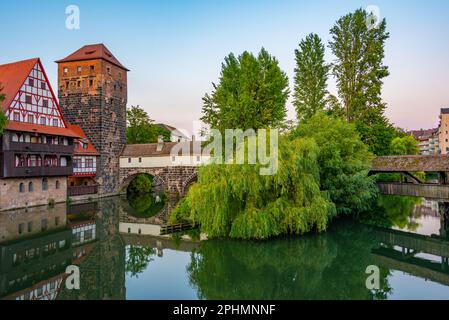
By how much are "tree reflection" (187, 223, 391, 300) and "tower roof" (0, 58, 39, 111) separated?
1760 cm

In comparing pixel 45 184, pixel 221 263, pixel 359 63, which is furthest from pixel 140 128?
pixel 221 263

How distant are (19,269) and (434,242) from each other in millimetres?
16277

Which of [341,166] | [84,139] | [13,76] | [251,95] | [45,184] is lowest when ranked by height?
[45,184]

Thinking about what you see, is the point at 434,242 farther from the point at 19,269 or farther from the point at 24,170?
the point at 24,170

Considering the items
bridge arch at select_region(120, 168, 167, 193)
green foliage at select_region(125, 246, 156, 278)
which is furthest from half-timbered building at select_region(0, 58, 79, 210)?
green foliage at select_region(125, 246, 156, 278)

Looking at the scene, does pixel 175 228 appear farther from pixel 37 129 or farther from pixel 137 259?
pixel 37 129

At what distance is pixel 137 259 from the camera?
12.9 meters

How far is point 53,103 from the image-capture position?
1061 inches

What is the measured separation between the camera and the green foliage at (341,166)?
18.5 metres

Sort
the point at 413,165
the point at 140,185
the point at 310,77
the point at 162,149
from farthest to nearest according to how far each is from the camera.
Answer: the point at 140,185 < the point at 162,149 < the point at 310,77 < the point at 413,165

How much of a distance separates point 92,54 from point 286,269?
28.6 m

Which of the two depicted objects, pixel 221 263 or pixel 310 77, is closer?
pixel 221 263

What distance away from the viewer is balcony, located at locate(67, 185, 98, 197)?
29.0m
